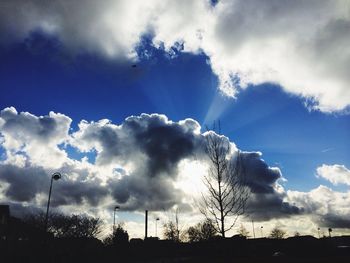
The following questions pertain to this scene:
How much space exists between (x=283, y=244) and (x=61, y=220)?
45.2m

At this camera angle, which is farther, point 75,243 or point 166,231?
point 166,231

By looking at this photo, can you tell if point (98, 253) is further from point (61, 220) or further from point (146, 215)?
point (146, 215)

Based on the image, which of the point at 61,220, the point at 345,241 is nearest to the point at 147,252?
the point at 61,220

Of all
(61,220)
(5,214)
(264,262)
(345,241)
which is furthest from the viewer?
(345,241)

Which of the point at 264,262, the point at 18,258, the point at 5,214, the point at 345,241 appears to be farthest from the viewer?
the point at 345,241

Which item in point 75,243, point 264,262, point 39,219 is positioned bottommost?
point 264,262

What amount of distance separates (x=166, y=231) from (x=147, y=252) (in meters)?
35.9

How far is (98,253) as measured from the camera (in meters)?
40.7

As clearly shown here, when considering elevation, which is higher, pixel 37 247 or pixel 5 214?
pixel 5 214

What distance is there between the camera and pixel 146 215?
75250 mm

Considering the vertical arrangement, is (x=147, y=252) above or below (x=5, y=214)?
below

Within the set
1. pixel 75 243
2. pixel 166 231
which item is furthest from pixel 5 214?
pixel 166 231

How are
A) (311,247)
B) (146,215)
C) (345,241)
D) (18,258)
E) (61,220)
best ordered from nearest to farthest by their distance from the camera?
(18,258) < (311,247) < (61,220) < (146,215) < (345,241)

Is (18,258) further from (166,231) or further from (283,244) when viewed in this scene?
(166,231)
